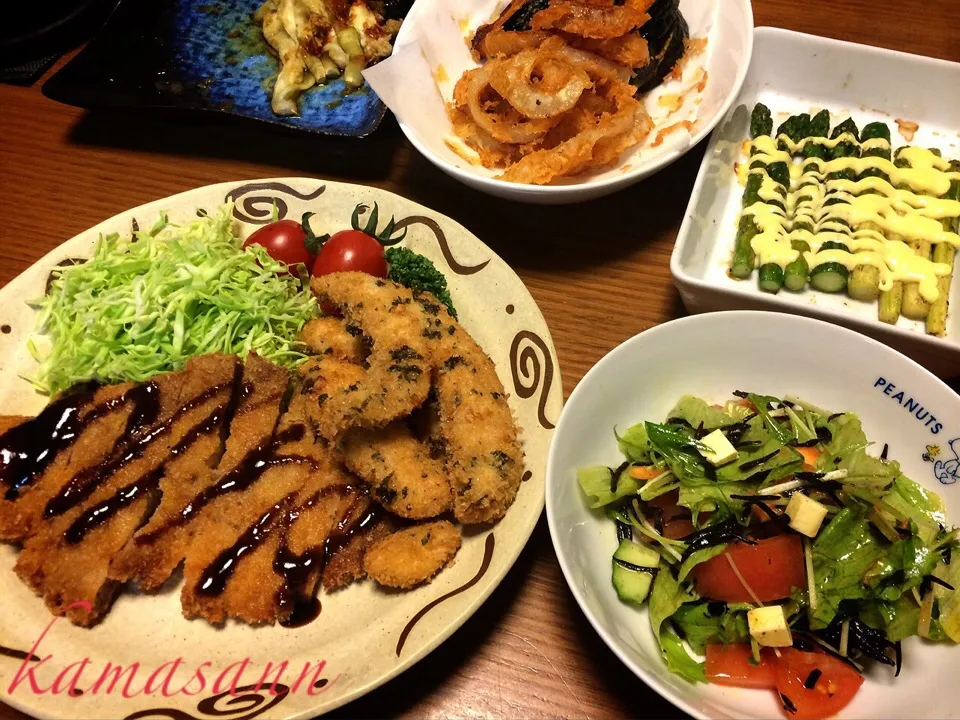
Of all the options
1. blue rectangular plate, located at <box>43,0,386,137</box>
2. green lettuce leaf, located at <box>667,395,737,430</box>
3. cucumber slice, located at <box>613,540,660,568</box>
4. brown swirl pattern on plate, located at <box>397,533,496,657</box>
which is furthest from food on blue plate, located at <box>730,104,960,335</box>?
blue rectangular plate, located at <box>43,0,386,137</box>

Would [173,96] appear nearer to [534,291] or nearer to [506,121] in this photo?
[506,121]

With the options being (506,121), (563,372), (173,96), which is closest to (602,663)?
(563,372)

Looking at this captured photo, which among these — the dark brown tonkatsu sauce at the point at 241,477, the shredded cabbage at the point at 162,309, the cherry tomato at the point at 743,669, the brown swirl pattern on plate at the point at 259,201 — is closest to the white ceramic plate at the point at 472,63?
the brown swirl pattern on plate at the point at 259,201

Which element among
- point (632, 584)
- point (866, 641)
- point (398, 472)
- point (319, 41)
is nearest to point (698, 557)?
point (632, 584)

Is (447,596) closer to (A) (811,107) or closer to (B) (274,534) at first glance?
(B) (274,534)

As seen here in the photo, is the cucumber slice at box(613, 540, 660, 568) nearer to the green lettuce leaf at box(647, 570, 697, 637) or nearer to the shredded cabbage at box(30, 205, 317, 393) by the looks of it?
the green lettuce leaf at box(647, 570, 697, 637)
